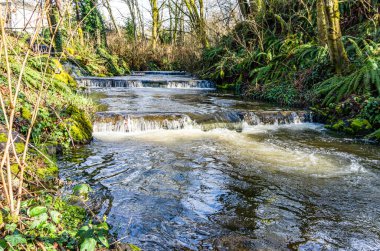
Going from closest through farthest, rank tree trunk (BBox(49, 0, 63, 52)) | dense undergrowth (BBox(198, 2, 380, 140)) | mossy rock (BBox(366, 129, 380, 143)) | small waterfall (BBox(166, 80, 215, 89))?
tree trunk (BBox(49, 0, 63, 52)), mossy rock (BBox(366, 129, 380, 143)), dense undergrowth (BBox(198, 2, 380, 140)), small waterfall (BBox(166, 80, 215, 89))

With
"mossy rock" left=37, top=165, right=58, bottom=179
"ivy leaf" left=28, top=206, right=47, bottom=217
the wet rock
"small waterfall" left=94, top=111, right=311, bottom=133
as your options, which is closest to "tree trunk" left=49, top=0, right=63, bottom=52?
"ivy leaf" left=28, top=206, right=47, bottom=217

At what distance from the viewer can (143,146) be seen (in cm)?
631

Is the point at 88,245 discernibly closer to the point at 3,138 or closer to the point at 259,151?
the point at 3,138

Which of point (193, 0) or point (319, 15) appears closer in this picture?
point (319, 15)

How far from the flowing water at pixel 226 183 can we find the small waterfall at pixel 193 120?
25mm

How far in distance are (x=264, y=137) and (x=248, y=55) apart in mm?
7951

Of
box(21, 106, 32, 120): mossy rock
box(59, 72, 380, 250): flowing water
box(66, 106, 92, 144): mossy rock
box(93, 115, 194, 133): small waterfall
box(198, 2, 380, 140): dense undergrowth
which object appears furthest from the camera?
box(198, 2, 380, 140): dense undergrowth

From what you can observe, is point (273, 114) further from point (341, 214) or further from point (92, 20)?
point (92, 20)

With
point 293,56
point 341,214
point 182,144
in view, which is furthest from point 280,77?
point 341,214

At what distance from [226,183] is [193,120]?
12.5 ft

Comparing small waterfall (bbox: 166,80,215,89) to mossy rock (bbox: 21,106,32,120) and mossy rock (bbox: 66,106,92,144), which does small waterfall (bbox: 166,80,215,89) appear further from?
mossy rock (bbox: 21,106,32,120)

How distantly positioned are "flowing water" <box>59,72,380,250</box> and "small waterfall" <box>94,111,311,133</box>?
1.0 inches

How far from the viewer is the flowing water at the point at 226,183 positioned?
3.11 metres

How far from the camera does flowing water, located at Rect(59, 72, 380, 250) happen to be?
3.11 metres
